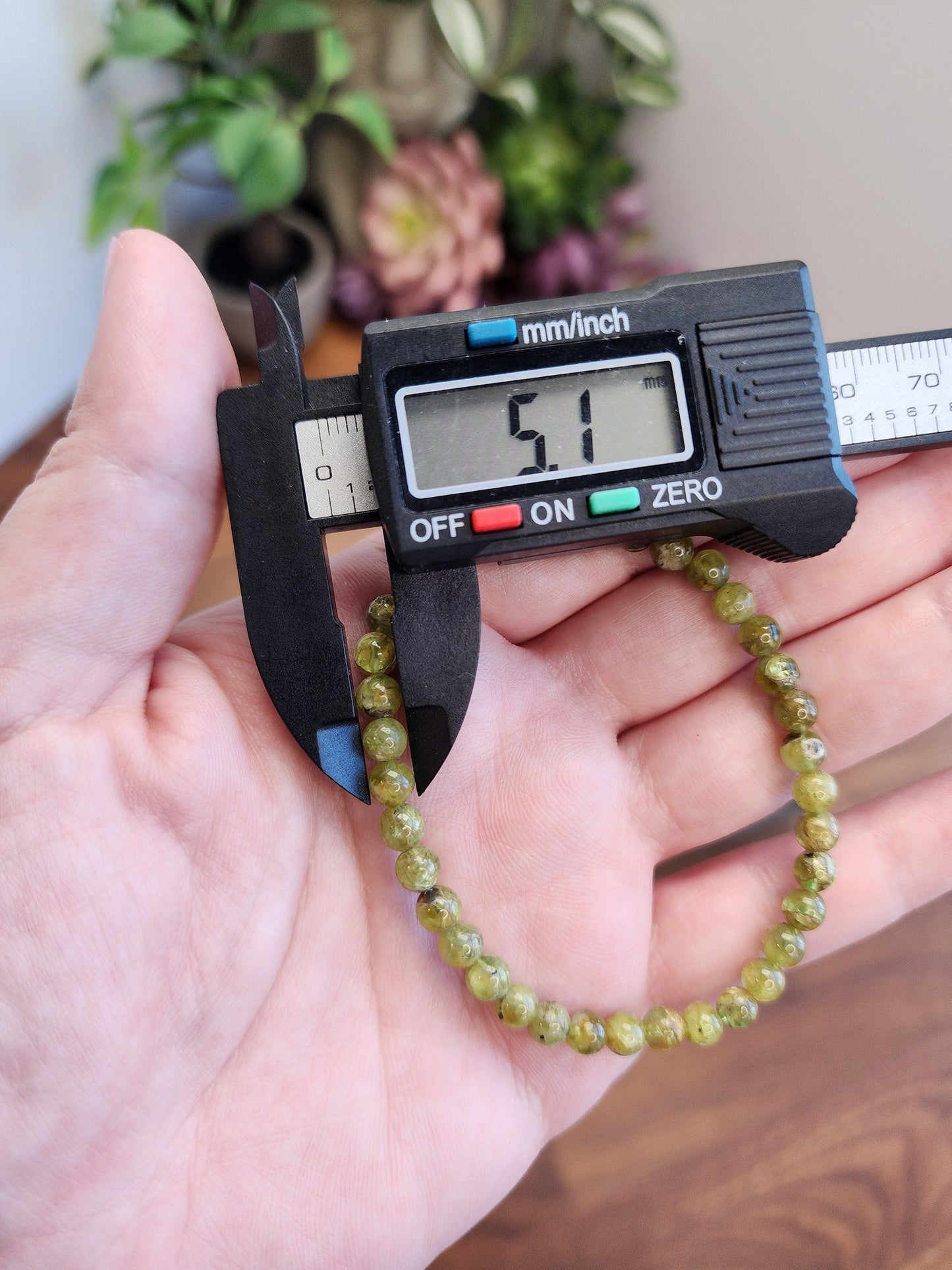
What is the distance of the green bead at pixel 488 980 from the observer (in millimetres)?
988

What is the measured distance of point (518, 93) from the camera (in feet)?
4.91

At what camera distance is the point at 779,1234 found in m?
1.19

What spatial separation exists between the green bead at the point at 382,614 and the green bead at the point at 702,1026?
50 cm

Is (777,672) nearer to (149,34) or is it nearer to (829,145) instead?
(829,145)

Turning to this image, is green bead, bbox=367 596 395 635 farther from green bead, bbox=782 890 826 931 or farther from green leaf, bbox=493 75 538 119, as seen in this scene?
green leaf, bbox=493 75 538 119

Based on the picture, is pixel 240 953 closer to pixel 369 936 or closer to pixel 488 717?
pixel 369 936

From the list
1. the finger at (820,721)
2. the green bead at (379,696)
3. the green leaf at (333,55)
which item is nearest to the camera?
the green bead at (379,696)

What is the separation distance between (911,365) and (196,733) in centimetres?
76

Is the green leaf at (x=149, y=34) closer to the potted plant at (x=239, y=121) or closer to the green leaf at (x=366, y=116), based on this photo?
the potted plant at (x=239, y=121)

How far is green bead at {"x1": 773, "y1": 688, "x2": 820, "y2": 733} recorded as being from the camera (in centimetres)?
106

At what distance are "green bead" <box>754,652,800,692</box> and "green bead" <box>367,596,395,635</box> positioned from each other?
388mm

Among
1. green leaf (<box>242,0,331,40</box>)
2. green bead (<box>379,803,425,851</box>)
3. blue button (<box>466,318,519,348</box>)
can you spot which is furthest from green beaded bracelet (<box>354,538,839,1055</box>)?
green leaf (<box>242,0,331,40</box>)

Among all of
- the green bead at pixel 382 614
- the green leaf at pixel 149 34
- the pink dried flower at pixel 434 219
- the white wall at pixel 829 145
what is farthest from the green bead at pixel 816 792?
the green leaf at pixel 149 34

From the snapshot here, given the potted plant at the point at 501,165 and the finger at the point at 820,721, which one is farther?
the potted plant at the point at 501,165
